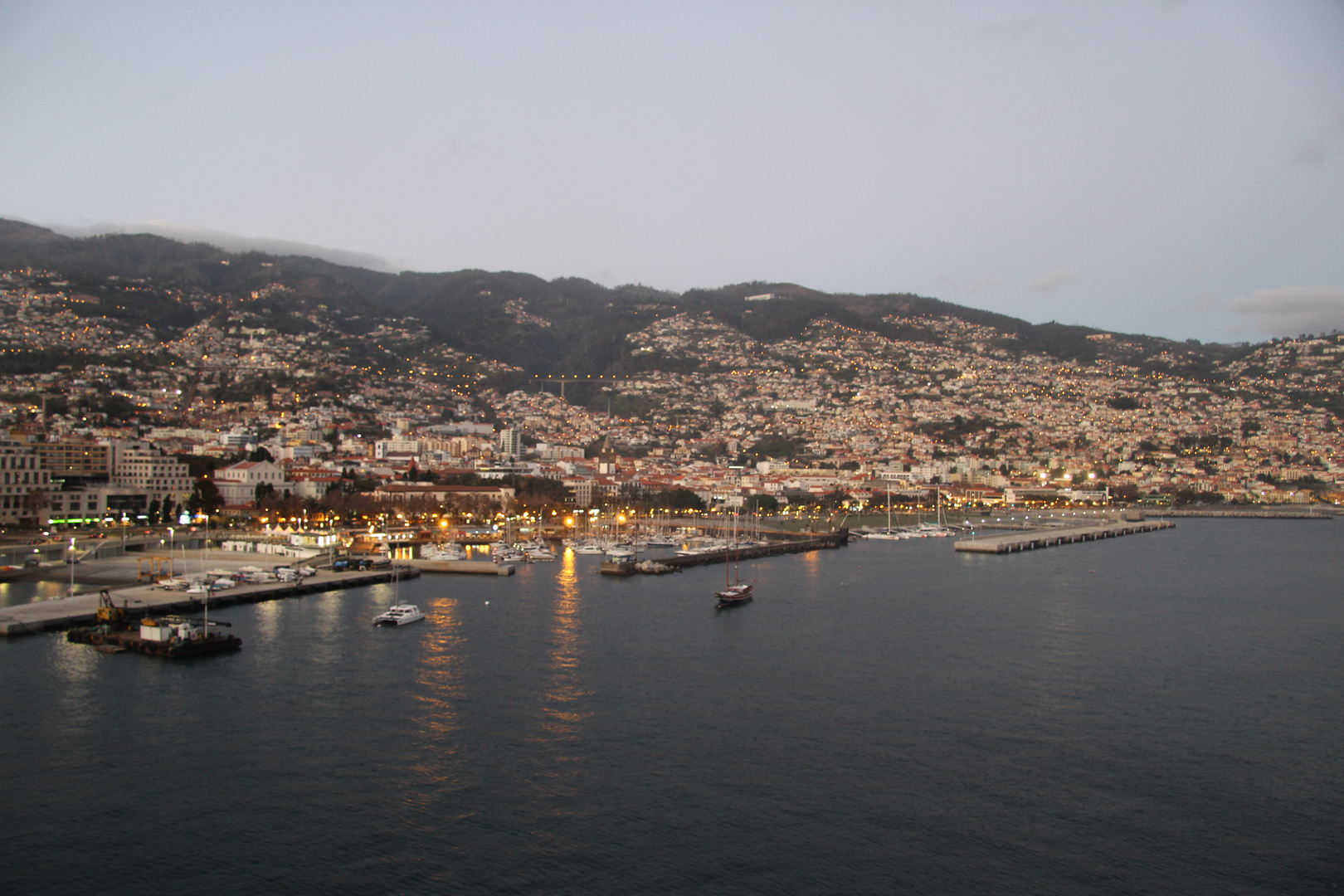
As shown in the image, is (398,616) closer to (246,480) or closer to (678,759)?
(678,759)

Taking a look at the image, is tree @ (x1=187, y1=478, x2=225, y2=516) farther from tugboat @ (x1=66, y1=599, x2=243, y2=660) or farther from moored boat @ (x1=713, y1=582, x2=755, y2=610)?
moored boat @ (x1=713, y1=582, x2=755, y2=610)

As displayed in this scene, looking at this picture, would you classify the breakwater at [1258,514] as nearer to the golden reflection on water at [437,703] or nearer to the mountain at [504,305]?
the mountain at [504,305]

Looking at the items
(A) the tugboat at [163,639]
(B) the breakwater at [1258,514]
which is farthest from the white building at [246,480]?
(B) the breakwater at [1258,514]

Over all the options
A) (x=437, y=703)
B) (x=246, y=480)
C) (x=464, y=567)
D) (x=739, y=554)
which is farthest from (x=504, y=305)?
(x=437, y=703)

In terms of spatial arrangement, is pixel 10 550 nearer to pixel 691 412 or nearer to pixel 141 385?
pixel 141 385

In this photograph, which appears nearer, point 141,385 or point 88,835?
point 88,835

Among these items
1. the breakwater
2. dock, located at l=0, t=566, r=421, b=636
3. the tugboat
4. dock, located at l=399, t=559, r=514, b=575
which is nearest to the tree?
dock, located at l=399, t=559, r=514, b=575

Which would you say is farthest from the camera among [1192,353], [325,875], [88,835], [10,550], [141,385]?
[1192,353]

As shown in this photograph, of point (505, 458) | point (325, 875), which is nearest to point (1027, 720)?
point (325, 875)
